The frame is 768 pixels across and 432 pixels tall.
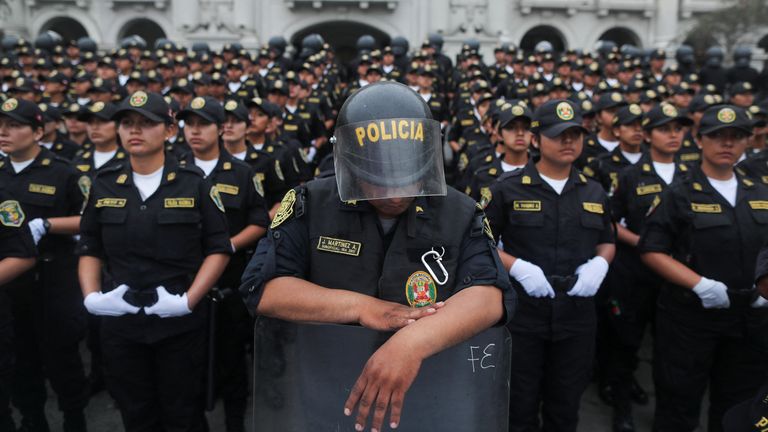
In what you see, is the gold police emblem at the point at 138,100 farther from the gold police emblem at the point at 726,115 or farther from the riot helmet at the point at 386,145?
the gold police emblem at the point at 726,115

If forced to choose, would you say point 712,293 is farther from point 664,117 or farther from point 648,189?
point 664,117

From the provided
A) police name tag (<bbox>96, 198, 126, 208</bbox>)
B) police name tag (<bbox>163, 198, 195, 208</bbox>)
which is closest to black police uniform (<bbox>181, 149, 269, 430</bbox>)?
police name tag (<bbox>163, 198, 195, 208</bbox>)

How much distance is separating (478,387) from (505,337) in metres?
0.17

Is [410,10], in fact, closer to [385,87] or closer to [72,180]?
[72,180]

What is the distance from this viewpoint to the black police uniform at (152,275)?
3.19 meters

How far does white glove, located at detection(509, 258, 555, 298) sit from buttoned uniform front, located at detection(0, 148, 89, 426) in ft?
10.5

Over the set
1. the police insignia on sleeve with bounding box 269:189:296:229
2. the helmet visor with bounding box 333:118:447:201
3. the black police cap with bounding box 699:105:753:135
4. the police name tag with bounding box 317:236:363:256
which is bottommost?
the police name tag with bounding box 317:236:363:256

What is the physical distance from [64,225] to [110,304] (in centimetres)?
144

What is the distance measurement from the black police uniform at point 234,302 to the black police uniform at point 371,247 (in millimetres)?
2535

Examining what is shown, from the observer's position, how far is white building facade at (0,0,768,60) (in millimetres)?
23156

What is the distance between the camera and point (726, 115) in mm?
3637

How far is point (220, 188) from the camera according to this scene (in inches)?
171

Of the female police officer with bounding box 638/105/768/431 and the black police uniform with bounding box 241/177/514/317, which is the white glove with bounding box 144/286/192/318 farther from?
the female police officer with bounding box 638/105/768/431

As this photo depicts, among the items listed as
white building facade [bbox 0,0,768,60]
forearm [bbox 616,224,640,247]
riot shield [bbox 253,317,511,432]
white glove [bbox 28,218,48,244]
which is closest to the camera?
riot shield [bbox 253,317,511,432]
